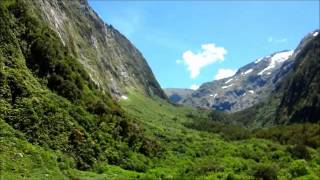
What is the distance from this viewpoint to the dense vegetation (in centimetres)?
6850

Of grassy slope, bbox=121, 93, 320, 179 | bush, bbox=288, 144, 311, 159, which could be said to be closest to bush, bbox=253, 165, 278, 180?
grassy slope, bbox=121, 93, 320, 179

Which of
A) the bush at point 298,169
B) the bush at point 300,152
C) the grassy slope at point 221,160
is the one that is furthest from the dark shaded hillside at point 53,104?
the bush at point 300,152

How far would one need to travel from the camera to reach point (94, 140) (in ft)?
278

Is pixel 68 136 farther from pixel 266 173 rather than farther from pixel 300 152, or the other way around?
pixel 300 152

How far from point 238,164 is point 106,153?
98.3 ft

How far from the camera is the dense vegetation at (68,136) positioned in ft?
225

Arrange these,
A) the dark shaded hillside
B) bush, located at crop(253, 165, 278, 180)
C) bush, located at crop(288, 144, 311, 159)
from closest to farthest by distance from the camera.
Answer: the dark shaded hillside < bush, located at crop(253, 165, 278, 180) < bush, located at crop(288, 144, 311, 159)

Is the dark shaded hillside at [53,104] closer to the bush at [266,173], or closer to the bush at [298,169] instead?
the bush at [266,173]

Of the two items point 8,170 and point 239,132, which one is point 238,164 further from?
point 239,132

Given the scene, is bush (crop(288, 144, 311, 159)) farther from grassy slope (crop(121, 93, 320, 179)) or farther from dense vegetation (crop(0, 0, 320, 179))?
grassy slope (crop(121, 93, 320, 179))

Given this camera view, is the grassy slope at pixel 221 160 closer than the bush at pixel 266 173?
No

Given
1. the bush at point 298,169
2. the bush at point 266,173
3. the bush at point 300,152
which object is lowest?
the bush at point 266,173

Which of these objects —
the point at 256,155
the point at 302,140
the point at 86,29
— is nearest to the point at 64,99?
the point at 256,155

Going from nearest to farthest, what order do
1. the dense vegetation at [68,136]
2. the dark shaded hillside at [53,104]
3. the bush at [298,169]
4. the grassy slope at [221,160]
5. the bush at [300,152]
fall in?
the dense vegetation at [68,136] → the dark shaded hillside at [53,104] → the grassy slope at [221,160] → the bush at [298,169] → the bush at [300,152]
